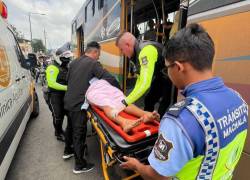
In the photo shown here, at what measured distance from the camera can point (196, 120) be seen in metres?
0.93

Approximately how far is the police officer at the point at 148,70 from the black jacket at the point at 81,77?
42cm

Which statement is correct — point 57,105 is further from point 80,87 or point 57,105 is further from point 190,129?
point 190,129

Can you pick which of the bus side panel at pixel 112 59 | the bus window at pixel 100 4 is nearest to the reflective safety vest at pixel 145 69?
the bus side panel at pixel 112 59

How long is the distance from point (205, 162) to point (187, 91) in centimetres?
35

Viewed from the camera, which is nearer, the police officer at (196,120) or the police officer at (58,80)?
the police officer at (196,120)

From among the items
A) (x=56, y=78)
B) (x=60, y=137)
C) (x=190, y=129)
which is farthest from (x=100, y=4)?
(x=190, y=129)

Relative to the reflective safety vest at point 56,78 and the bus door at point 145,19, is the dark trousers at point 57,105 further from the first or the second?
the bus door at point 145,19

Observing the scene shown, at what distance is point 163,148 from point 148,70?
1.63m

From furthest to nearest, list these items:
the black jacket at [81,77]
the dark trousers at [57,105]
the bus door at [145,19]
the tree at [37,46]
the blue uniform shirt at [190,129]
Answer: the tree at [37,46]
the bus door at [145,19]
the dark trousers at [57,105]
the black jacket at [81,77]
the blue uniform shirt at [190,129]

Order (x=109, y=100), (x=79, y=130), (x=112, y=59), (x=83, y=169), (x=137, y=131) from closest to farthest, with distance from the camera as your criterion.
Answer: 1. (x=137, y=131)
2. (x=109, y=100)
3. (x=79, y=130)
4. (x=83, y=169)
5. (x=112, y=59)

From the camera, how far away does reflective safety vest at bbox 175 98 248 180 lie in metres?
0.94

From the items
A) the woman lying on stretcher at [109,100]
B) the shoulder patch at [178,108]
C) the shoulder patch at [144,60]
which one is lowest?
the woman lying on stretcher at [109,100]

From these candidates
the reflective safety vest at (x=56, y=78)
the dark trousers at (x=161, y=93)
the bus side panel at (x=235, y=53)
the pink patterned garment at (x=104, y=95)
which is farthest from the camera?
the reflective safety vest at (x=56, y=78)

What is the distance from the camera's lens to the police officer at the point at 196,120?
0.94 m
